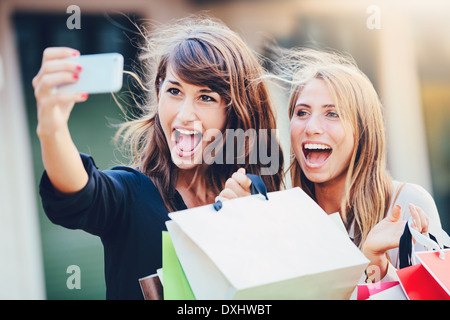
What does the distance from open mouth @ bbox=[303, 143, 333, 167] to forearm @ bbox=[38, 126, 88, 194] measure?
91 cm

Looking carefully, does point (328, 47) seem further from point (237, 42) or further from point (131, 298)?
point (131, 298)

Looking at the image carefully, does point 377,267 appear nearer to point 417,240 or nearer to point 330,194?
point 417,240

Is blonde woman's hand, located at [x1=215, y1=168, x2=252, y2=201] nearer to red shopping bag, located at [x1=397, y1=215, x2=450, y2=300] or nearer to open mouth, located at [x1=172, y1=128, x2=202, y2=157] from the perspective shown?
open mouth, located at [x1=172, y1=128, x2=202, y2=157]

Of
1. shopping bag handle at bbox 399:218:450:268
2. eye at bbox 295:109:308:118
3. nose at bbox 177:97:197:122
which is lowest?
shopping bag handle at bbox 399:218:450:268

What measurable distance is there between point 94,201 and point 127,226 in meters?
0.19

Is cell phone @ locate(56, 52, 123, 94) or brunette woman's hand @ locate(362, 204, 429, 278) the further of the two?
brunette woman's hand @ locate(362, 204, 429, 278)

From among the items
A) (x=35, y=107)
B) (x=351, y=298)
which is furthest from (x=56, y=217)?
(x=351, y=298)

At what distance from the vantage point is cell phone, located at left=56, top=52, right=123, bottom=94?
167 centimetres

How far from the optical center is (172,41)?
1.94m

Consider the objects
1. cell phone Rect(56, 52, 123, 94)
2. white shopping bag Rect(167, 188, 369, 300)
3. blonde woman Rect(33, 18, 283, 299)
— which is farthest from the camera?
blonde woman Rect(33, 18, 283, 299)

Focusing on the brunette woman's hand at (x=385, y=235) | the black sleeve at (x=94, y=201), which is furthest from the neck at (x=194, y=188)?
the brunette woman's hand at (x=385, y=235)

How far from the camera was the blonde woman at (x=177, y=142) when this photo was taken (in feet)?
6.23

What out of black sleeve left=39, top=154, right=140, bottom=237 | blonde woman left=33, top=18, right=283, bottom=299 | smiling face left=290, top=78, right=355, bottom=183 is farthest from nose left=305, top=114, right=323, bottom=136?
black sleeve left=39, top=154, right=140, bottom=237

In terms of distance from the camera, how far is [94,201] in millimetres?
1779
